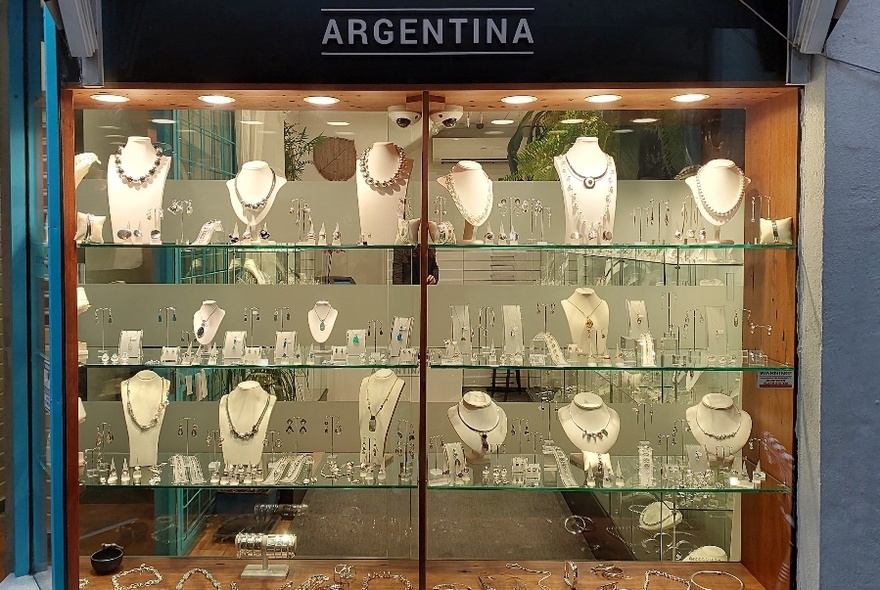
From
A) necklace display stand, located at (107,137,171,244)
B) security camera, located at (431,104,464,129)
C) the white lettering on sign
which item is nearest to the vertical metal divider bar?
security camera, located at (431,104,464,129)

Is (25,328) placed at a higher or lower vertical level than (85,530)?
higher

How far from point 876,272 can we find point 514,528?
1601mm

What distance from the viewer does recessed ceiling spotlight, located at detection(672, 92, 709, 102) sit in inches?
103

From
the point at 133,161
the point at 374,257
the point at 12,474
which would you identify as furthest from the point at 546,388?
the point at 12,474

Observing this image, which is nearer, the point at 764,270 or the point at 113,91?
the point at 113,91

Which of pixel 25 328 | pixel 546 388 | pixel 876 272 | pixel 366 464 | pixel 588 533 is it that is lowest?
pixel 588 533

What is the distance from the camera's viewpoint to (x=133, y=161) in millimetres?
2830

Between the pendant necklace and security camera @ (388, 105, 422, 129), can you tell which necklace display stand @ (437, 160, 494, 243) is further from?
the pendant necklace

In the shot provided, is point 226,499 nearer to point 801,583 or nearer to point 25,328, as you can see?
point 25,328

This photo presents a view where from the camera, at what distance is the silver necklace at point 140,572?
281 centimetres

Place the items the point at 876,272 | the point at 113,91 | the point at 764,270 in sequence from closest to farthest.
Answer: the point at 876,272 → the point at 113,91 → the point at 764,270

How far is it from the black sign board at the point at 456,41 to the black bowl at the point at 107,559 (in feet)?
5.62

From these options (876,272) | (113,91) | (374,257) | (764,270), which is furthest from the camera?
(374,257)

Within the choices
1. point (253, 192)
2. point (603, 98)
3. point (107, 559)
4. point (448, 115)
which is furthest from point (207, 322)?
point (603, 98)
